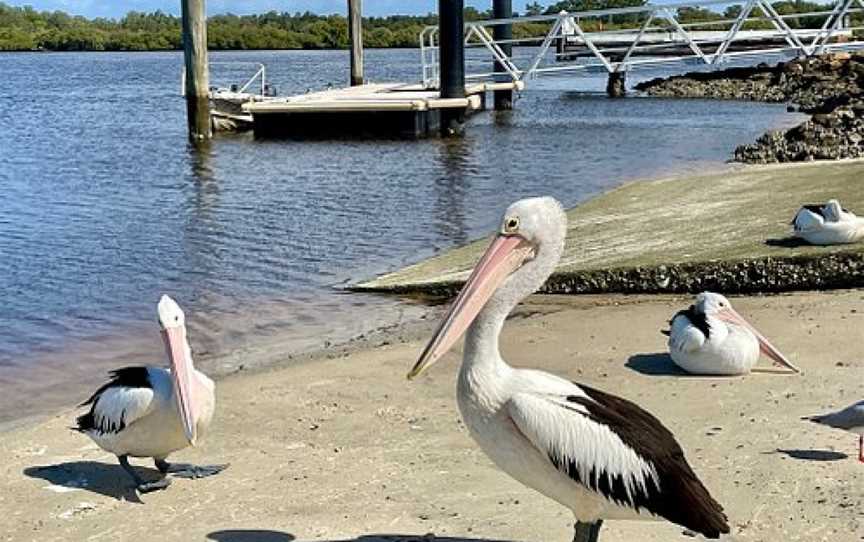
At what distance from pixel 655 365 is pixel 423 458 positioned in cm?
193

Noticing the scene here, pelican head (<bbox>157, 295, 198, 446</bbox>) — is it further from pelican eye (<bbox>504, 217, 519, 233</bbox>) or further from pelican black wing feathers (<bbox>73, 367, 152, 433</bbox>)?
pelican eye (<bbox>504, 217, 519, 233</bbox>)

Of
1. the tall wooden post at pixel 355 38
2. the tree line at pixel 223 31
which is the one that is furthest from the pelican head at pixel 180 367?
the tree line at pixel 223 31

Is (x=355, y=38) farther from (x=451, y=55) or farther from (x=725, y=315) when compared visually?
(x=725, y=315)

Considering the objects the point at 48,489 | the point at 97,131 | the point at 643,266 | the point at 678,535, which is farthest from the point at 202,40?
the point at 678,535

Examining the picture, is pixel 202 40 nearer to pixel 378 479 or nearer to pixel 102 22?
pixel 378 479

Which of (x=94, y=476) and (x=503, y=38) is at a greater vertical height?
(x=503, y=38)

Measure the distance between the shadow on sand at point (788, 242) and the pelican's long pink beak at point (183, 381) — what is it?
A: 4.98 metres

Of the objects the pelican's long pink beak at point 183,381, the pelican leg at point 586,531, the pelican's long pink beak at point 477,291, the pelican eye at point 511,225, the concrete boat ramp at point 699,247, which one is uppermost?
the pelican eye at point 511,225

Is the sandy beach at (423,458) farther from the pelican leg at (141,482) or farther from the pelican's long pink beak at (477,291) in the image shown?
the pelican's long pink beak at (477,291)

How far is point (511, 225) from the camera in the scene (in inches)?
145

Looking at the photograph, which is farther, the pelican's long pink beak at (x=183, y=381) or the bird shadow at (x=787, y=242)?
the bird shadow at (x=787, y=242)

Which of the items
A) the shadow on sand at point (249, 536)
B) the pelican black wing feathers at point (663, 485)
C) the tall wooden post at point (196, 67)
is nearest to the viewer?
the pelican black wing feathers at point (663, 485)

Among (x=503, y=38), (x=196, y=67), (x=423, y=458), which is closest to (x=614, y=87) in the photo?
(x=503, y=38)

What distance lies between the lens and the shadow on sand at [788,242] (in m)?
8.32
